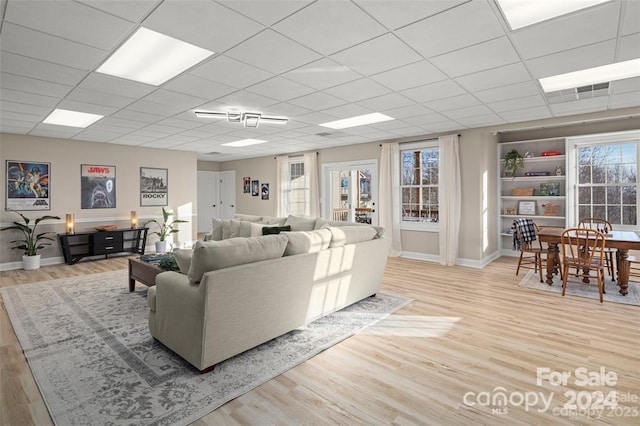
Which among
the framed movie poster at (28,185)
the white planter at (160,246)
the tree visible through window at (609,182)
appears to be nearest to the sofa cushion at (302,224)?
the white planter at (160,246)

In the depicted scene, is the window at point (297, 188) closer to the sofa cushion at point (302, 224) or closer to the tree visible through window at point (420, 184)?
the tree visible through window at point (420, 184)

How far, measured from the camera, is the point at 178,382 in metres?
2.34

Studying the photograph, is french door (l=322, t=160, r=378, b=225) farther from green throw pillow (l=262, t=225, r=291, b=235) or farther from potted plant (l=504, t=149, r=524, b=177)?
green throw pillow (l=262, t=225, r=291, b=235)

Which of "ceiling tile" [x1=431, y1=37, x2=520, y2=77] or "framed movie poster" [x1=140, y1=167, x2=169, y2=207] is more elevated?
"ceiling tile" [x1=431, y1=37, x2=520, y2=77]

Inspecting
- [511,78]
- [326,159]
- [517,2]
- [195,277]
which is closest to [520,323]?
[511,78]

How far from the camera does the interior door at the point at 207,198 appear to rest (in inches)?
436

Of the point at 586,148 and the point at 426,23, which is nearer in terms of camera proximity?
the point at 426,23

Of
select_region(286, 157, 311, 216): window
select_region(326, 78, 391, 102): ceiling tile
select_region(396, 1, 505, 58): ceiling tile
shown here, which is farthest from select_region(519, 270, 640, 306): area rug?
select_region(286, 157, 311, 216): window

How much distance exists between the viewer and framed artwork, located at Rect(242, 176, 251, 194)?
10.3 metres

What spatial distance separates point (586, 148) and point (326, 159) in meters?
5.22

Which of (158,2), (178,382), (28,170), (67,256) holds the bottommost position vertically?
(178,382)

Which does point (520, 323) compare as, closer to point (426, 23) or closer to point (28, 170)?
point (426, 23)

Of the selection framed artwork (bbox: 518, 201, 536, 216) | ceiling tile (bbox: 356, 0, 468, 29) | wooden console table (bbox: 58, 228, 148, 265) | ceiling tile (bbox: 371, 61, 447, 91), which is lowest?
wooden console table (bbox: 58, 228, 148, 265)

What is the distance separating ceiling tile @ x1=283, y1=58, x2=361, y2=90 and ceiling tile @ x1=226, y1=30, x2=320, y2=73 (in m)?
0.11
